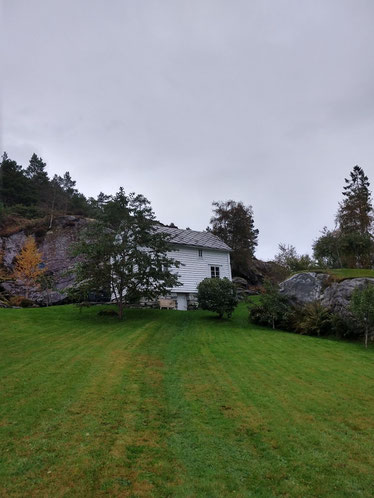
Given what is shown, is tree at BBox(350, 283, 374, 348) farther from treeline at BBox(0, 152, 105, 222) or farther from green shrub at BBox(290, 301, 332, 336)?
treeline at BBox(0, 152, 105, 222)

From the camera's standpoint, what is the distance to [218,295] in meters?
21.1

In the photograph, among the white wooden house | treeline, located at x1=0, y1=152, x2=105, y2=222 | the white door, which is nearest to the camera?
the white door

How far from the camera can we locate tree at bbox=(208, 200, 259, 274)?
39.1 meters

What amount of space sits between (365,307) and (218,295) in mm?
8770

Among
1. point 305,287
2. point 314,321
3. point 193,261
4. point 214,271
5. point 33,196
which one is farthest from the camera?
point 33,196

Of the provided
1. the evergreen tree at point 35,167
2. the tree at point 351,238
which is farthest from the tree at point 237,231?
the evergreen tree at point 35,167

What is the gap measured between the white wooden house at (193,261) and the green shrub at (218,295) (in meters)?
6.20

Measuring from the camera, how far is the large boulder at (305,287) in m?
20.1

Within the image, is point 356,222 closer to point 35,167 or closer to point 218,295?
point 218,295

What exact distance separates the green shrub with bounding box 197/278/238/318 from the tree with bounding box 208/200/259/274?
58.0ft

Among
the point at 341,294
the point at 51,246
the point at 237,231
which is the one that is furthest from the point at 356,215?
the point at 51,246

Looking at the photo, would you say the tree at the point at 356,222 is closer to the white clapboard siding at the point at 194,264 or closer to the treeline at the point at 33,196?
the white clapboard siding at the point at 194,264

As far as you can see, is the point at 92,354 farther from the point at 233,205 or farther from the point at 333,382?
the point at 233,205

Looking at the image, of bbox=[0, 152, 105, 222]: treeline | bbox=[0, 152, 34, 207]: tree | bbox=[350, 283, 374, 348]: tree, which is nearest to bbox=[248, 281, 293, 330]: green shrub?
bbox=[350, 283, 374, 348]: tree
